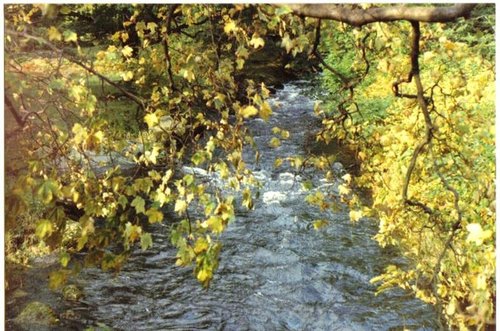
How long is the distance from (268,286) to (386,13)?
5.83 metres

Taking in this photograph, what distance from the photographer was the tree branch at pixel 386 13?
2.07 meters

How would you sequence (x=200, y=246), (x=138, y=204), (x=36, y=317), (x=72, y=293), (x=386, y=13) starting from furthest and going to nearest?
(x=72, y=293), (x=36, y=317), (x=138, y=204), (x=200, y=246), (x=386, y=13)

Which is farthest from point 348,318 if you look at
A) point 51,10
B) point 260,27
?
point 51,10

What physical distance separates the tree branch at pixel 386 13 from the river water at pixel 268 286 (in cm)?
366

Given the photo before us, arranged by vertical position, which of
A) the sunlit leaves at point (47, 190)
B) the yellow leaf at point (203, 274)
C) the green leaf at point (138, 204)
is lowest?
the yellow leaf at point (203, 274)

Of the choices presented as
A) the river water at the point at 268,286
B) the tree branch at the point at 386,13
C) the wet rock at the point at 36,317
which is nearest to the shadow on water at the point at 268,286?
the river water at the point at 268,286

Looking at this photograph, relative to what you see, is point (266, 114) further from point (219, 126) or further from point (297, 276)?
point (297, 276)

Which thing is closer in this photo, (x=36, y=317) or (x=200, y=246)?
(x=200, y=246)

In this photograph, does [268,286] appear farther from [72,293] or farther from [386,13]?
[386,13]

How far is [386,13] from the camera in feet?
7.39

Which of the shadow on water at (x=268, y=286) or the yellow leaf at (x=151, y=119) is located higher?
the yellow leaf at (x=151, y=119)

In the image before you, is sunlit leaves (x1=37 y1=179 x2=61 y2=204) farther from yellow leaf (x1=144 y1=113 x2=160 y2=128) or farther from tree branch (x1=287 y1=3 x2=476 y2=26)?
tree branch (x1=287 y1=3 x2=476 y2=26)

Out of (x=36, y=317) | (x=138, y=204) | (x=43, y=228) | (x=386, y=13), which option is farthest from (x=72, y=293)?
(x=386, y=13)

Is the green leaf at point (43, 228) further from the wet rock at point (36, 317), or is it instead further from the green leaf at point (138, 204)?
the wet rock at point (36, 317)
